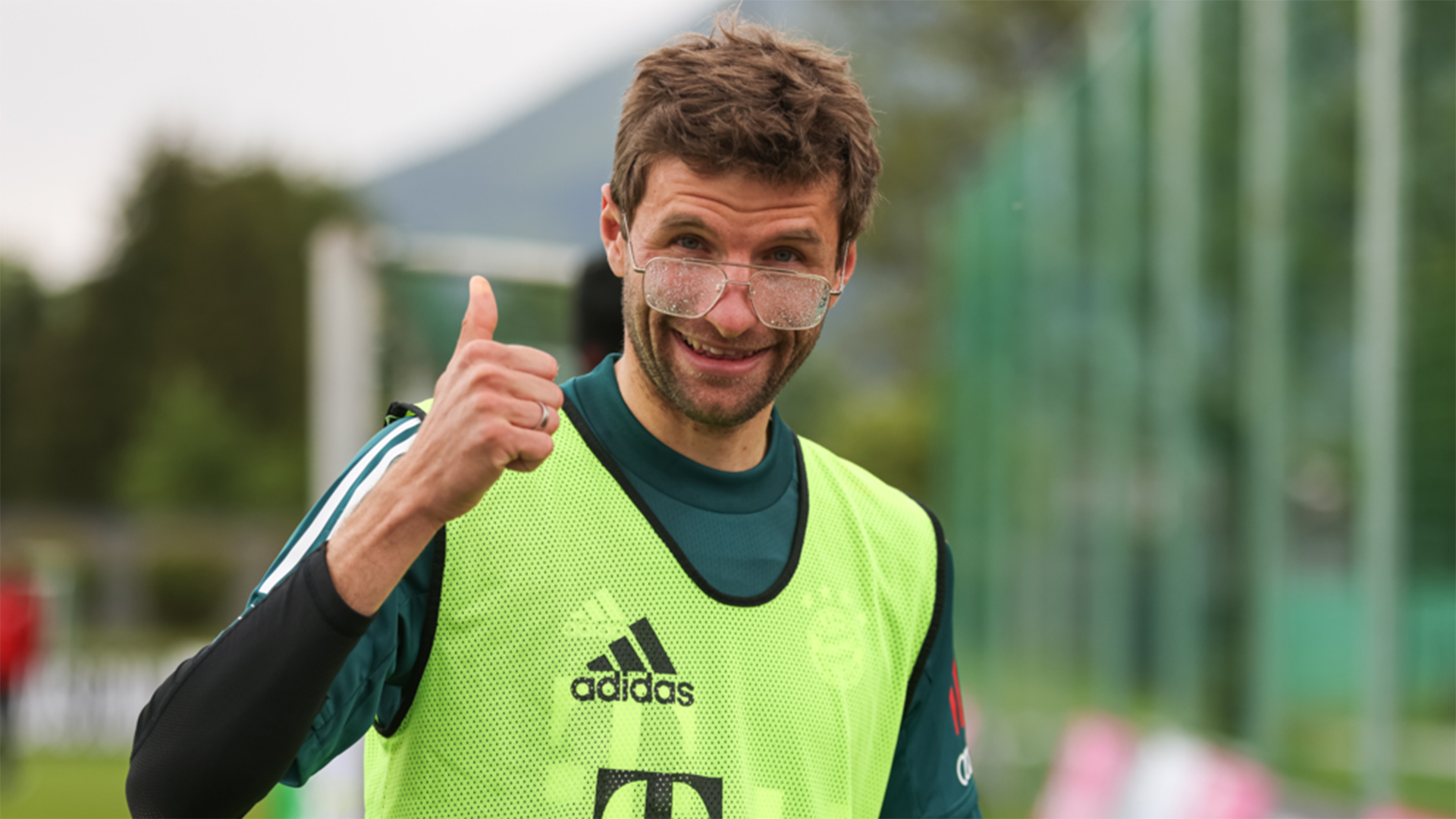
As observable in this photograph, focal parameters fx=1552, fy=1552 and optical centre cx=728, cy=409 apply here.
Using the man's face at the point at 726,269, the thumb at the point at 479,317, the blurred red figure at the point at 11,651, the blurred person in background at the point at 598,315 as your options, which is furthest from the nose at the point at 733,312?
the blurred red figure at the point at 11,651

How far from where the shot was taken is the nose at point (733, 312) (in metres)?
2.13

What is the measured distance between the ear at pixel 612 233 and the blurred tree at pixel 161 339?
139 feet

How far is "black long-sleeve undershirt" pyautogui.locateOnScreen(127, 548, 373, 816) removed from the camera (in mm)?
1695

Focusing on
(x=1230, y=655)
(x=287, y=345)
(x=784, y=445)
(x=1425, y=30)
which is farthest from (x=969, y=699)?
(x=287, y=345)

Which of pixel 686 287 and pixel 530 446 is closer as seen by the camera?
pixel 530 446

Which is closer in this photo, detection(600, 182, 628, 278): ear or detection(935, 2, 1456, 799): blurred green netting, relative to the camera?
Answer: detection(600, 182, 628, 278): ear

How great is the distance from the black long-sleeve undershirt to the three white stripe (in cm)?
11

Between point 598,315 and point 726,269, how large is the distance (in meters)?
2.00

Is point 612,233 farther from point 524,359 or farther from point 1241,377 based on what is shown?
point 1241,377

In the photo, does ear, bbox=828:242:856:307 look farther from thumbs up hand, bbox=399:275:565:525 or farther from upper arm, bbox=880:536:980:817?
thumbs up hand, bbox=399:275:565:525

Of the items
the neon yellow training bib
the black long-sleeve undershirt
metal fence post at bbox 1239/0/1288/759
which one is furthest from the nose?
metal fence post at bbox 1239/0/1288/759

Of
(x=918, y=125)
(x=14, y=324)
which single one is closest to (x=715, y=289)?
(x=918, y=125)

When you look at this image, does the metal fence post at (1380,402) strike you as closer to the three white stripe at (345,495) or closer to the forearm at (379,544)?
the three white stripe at (345,495)

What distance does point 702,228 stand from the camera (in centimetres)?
213
